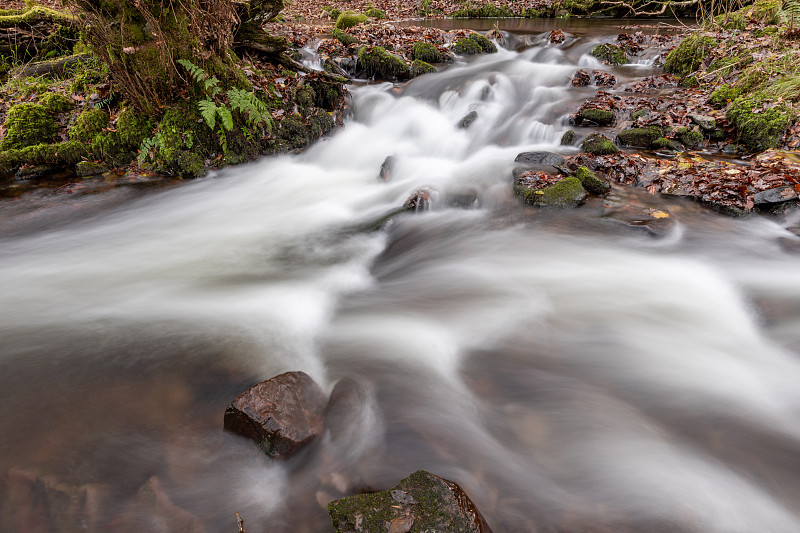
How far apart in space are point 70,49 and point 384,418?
10588 millimetres

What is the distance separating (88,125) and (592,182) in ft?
25.5

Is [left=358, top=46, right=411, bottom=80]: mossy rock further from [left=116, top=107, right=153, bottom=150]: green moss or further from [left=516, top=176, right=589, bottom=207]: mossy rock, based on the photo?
[left=516, top=176, right=589, bottom=207]: mossy rock

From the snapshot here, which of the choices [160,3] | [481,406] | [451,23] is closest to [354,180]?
[160,3]

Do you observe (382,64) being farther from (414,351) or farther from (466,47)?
(414,351)

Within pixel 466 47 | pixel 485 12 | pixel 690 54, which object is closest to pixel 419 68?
pixel 466 47

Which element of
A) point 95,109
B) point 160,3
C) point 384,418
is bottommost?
point 384,418

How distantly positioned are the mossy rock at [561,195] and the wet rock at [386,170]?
2503 millimetres

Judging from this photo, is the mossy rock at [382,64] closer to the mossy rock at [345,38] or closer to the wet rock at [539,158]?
the mossy rock at [345,38]

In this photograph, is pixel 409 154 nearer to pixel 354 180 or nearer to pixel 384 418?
pixel 354 180

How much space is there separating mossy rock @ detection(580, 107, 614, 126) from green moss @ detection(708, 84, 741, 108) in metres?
1.79

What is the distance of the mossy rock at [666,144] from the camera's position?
22.7 ft

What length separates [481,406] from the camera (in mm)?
3139

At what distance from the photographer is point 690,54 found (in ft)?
31.1

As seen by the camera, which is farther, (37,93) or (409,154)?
(409,154)
